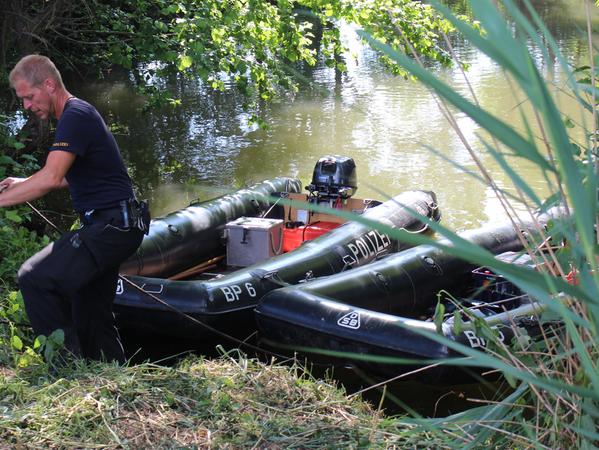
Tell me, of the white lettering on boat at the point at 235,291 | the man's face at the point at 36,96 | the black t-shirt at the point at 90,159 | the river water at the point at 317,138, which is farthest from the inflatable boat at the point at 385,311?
the river water at the point at 317,138

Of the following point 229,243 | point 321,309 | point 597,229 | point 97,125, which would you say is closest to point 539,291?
point 597,229

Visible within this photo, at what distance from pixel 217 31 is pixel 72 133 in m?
3.49

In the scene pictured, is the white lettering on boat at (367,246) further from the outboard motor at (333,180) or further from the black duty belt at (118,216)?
the black duty belt at (118,216)

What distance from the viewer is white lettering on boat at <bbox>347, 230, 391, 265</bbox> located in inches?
267

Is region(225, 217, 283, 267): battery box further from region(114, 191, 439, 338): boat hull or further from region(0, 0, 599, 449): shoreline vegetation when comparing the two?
region(0, 0, 599, 449): shoreline vegetation

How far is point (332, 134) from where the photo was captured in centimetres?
1345

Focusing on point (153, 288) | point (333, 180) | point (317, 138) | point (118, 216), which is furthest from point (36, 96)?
point (317, 138)

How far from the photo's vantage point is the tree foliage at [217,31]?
742cm

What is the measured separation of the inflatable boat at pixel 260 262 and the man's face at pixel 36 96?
1187mm

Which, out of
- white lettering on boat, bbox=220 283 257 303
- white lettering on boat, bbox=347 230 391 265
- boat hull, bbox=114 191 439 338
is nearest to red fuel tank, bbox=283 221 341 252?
white lettering on boat, bbox=347 230 391 265

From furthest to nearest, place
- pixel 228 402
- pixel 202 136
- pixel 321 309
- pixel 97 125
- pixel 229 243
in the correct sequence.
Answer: pixel 202 136, pixel 229 243, pixel 321 309, pixel 97 125, pixel 228 402

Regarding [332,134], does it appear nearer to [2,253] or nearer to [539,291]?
[2,253]

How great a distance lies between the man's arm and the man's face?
254mm

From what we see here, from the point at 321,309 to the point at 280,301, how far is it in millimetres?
275
